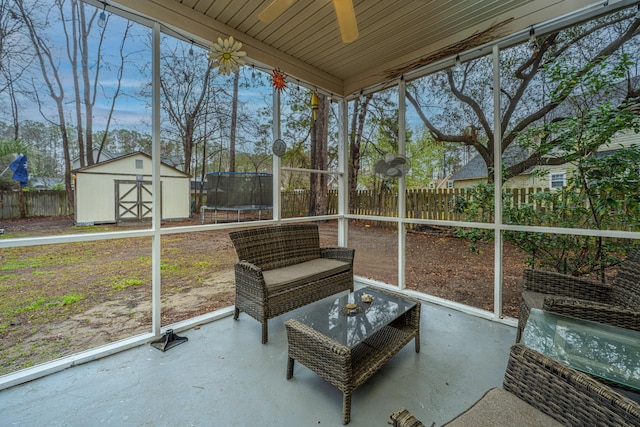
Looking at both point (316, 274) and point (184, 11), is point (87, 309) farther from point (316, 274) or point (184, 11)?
point (184, 11)

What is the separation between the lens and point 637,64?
2.21 metres

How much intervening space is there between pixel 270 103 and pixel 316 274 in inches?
83.2

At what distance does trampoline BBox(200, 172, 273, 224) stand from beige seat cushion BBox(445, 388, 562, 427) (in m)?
2.66

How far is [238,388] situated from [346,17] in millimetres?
2565

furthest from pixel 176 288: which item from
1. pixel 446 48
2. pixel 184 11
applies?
pixel 446 48

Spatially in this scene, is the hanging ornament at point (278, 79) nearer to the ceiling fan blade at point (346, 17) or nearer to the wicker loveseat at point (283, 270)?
the ceiling fan blade at point (346, 17)

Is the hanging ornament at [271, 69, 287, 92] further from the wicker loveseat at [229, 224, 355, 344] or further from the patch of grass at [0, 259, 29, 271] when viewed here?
the patch of grass at [0, 259, 29, 271]

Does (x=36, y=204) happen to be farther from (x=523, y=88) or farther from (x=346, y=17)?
(x=523, y=88)

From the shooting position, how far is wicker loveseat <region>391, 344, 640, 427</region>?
0.93 metres

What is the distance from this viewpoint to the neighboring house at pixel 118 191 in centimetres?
229

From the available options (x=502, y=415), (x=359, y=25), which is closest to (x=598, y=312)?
(x=502, y=415)

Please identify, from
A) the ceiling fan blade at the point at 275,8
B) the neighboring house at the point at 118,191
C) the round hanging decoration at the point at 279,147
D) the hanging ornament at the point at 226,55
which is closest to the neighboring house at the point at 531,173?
the round hanging decoration at the point at 279,147

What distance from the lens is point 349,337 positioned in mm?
1747

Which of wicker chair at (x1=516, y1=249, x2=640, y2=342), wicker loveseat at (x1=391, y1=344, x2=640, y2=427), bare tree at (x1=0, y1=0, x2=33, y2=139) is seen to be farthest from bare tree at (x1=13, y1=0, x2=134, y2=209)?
wicker chair at (x1=516, y1=249, x2=640, y2=342)
